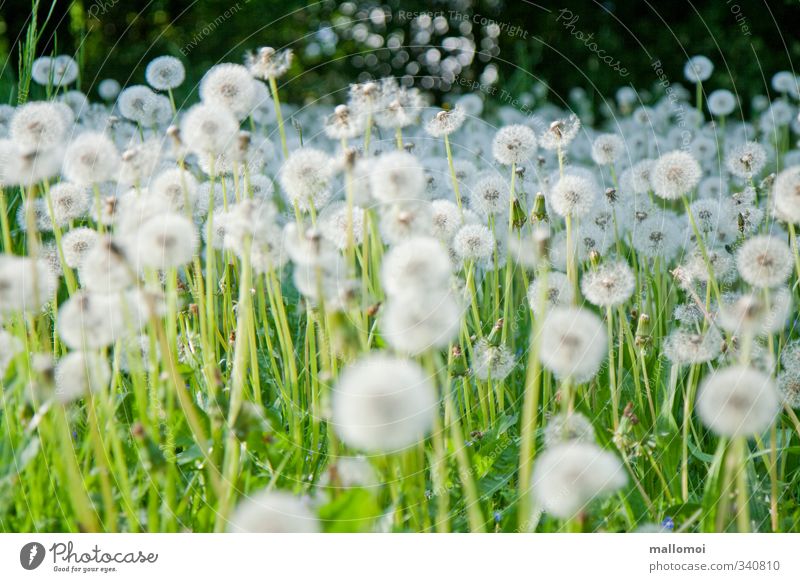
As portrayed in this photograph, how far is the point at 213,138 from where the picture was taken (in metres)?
0.75

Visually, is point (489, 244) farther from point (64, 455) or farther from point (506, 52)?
point (506, 52)

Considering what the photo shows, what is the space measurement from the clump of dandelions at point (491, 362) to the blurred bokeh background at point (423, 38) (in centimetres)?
62

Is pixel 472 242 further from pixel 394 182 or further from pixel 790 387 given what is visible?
pixel 790 387

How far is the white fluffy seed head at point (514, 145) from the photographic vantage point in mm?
968

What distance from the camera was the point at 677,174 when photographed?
927mm

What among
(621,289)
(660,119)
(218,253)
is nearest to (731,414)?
(621,289)

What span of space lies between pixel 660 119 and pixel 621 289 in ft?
5.14

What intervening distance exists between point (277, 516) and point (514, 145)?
0.56 meters

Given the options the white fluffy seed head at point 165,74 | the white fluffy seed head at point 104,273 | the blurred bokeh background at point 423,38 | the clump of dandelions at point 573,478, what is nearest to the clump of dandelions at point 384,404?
the clump of dandelions at point 573,478

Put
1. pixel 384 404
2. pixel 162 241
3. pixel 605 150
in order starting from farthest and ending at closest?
pixel 605 150
pixel 162 241
pixel 384 404

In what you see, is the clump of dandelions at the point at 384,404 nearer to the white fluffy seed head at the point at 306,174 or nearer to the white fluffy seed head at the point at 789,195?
the white fluffy seed head at the point at 306,174
